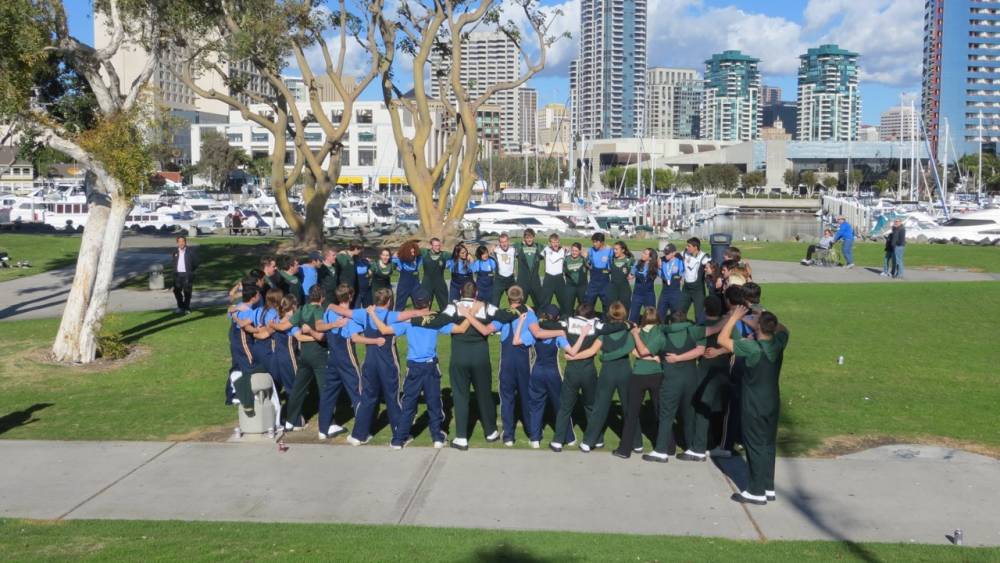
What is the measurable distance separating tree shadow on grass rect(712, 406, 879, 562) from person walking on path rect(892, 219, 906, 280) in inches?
638

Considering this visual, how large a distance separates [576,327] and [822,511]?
2782 millimetres

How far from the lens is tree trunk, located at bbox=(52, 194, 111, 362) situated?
1422 centimetres

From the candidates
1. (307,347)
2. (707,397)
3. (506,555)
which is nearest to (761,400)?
(707,397)

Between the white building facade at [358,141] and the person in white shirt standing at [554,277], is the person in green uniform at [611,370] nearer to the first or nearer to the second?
the person in white shirt standing at [554,277]

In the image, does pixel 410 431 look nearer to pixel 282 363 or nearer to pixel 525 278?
pixel 282 363

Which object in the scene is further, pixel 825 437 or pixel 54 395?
pixel 54 395

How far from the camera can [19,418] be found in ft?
37.0

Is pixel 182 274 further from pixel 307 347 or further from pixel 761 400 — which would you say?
pixel 761 400

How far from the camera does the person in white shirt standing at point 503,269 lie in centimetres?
1783

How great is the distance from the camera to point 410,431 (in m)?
10.4

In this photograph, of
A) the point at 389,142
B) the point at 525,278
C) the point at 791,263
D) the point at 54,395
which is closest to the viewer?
the point at 54,395

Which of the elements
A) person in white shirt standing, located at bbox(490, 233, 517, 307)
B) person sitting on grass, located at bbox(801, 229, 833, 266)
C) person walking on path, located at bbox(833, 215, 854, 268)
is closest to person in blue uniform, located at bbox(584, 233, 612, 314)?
person in white shirt standing, located at bbox(490, 233, 517, 307)

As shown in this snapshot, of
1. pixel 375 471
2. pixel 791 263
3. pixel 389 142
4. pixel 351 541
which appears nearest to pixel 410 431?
pixel 375 471

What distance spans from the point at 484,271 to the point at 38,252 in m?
19.2
